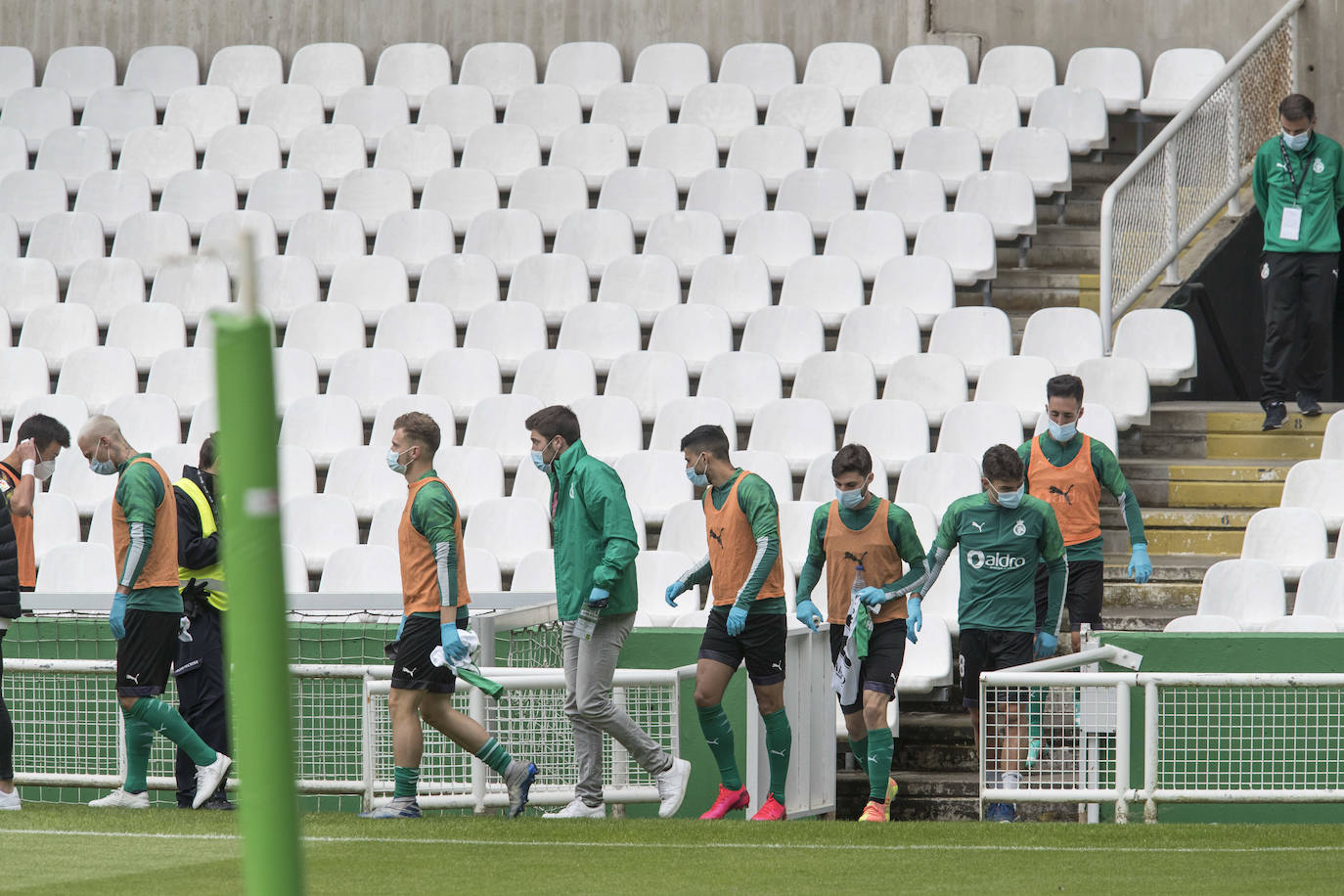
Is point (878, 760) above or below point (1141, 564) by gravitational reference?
below

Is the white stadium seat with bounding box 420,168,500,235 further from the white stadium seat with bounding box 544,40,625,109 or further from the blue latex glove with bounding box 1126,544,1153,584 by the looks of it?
the blue latex glove with bounding box 1126,544,1153,584

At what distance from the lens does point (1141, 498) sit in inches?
438

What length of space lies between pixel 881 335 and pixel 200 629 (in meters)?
5.45

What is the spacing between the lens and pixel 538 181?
13766mm

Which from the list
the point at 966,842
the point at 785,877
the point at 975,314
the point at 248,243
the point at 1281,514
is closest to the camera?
the point at 248,243

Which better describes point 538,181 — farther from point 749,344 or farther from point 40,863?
point 40,863

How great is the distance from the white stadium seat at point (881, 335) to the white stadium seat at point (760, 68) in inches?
146

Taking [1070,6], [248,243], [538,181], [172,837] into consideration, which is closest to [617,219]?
[538,181]

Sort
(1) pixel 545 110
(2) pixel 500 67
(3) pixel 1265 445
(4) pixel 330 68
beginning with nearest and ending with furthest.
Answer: (3) pixel 1265 445 → (1) pixel 545 110 → (2) pixel 500 67 → (4) pixel 330 68

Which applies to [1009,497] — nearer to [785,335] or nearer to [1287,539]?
[1287,539]

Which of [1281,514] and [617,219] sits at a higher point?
[617,219]

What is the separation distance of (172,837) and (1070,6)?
11390 mm

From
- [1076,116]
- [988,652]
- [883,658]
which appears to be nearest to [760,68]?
[1076,116]

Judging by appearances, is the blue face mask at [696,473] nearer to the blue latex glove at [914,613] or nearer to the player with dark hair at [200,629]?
the blue latex glove at [914,613]
